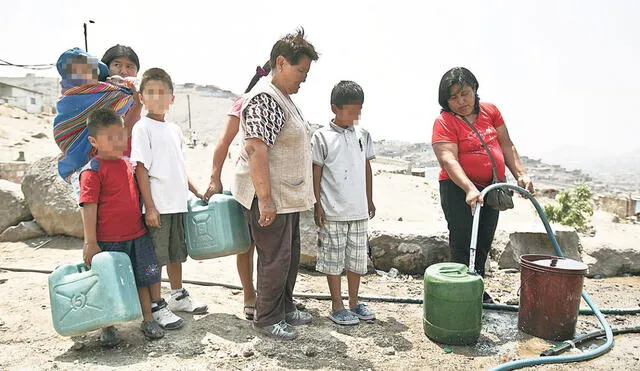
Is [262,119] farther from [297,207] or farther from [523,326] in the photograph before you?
[523,326]

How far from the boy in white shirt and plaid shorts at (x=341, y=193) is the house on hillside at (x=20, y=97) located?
142ft

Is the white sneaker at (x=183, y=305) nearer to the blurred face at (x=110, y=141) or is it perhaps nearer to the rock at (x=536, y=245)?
the blurred face at (x=110, y=141)

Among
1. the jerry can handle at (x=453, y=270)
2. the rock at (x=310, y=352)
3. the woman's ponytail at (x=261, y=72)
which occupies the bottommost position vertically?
the rock at (x=310, y=352)

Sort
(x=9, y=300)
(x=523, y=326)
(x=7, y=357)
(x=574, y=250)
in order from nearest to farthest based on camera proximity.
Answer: (x=7, y=357) → (x=523, y=326) → (x=9, y=300) → (x=574, y=250)

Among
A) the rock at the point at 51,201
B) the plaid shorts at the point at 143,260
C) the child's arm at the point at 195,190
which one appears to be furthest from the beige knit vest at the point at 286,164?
the rock at the point at 51,201

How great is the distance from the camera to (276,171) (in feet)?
9.95

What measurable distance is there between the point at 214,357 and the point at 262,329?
1.41ft

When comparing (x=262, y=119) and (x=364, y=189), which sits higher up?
(x=262, y=119)

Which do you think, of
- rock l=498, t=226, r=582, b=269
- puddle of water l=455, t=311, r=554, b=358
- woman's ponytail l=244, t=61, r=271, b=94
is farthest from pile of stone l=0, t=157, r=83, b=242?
rock l=498, t=226, r=582, b=269

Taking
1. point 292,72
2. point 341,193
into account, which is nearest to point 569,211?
point 341,193

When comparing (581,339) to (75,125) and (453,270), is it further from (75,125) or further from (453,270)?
(75,125)

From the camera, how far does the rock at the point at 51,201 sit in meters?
5.65

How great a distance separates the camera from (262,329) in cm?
321

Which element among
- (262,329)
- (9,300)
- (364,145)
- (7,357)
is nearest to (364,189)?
(364,145)
